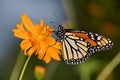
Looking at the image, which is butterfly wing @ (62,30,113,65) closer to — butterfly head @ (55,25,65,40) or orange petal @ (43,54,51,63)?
butterfly head @ (55,25,65,40)

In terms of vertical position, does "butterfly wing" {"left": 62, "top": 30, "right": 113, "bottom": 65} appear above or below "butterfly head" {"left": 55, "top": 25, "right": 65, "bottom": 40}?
below

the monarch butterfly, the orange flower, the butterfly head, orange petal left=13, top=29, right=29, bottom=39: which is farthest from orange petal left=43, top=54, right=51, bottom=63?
the butterfly head

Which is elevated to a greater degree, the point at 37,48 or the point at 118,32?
the point at 37,48

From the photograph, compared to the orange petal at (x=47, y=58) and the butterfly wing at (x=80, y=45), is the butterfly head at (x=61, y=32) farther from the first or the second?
the orange petal at (x=47, y=58)

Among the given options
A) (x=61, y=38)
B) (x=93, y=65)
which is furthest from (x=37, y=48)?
(x=93, y=65)

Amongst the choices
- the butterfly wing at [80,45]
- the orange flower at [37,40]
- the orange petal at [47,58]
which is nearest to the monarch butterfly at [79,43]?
the butterfly wing at [80,45]

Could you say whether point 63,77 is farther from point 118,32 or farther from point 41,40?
point 41,40
